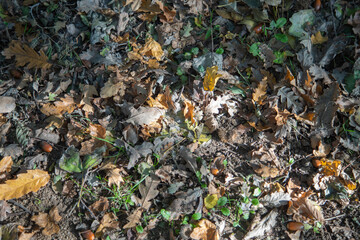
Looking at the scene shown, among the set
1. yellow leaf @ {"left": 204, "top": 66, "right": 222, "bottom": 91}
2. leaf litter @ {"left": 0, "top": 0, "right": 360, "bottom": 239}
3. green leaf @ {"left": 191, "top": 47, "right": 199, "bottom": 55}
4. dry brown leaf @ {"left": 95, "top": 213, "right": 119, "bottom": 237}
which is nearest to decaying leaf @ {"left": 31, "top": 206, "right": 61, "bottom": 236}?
leaf litter @ {"left": 0, "top": 0, "right": 360, "bottom": 239}

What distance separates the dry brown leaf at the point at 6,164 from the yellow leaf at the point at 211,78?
6.19 ft

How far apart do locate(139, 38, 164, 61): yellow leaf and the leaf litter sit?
0.03 feet

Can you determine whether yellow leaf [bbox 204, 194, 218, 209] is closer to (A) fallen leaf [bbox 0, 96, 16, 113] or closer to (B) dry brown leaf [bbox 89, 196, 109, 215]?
(B) dry brown leaf [bbox 89, 196, 109, 215]

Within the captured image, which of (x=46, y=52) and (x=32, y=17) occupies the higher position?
(x=32, y=17)

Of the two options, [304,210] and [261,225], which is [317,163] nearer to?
[304,210]

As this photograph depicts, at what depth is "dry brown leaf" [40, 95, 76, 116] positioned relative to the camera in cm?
271

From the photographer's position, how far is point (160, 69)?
280cm

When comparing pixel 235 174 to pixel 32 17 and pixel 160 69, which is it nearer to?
pixel 160 69

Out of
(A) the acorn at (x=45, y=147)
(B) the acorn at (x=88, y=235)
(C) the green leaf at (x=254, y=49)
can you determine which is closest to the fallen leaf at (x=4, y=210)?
(A) the acorn at (x=45, y=147)

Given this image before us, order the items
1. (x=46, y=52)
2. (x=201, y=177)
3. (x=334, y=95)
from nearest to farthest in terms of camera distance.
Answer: (x=201, y=177), (x=334, y=95), (x=46, y=52)

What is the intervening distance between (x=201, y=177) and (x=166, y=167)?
0.32m

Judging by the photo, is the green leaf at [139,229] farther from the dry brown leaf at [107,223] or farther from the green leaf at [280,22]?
the green leaf at [280,22]

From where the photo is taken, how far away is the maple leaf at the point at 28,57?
9.43ft

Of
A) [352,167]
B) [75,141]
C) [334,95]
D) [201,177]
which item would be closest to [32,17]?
[75,141]
